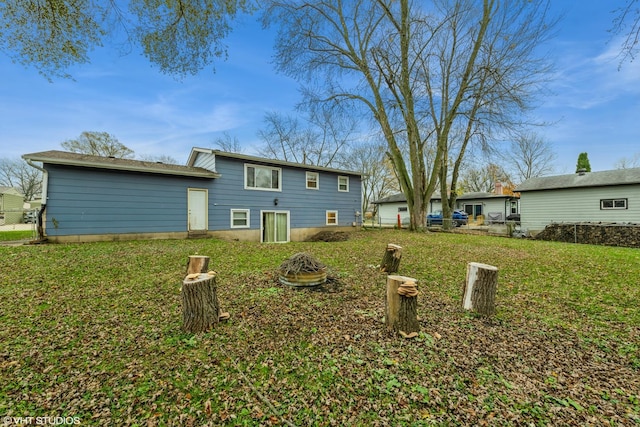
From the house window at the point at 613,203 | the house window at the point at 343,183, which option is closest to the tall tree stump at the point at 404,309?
the house window at the point at 343,183

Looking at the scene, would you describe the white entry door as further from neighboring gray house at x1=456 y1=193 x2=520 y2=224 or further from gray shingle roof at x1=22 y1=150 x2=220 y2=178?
neighboring gray house at x1=456 y1=193 x2=520 y2=224

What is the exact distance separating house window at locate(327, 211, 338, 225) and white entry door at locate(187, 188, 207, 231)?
666cm

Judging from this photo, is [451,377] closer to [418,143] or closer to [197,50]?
[197,50]

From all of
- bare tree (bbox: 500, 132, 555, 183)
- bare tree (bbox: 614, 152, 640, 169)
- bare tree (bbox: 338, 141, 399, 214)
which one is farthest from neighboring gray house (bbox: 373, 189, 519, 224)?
bare tree (bbox: 614, 152, 640, 169)

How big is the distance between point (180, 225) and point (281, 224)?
15.0ft

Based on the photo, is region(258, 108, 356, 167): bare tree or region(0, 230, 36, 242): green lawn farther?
region(258, 108, 356, 167): bare tree

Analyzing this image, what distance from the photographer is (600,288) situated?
471 centimetres

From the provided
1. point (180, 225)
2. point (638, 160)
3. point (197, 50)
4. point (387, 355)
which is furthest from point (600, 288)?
point (638, 160)

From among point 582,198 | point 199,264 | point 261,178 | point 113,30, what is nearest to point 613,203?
point 582,198

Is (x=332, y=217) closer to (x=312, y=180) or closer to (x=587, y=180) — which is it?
(x=312, y=180)

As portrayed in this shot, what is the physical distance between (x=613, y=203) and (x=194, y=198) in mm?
20688

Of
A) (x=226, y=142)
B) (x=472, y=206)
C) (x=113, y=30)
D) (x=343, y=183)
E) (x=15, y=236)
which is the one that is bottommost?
(x=15, y=236)

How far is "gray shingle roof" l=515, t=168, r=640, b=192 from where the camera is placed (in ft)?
41.8

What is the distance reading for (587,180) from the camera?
1403 centimetres
